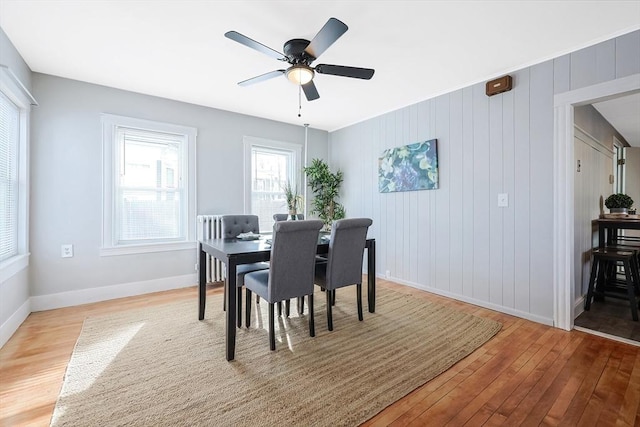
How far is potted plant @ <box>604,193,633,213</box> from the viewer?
3.63 meters

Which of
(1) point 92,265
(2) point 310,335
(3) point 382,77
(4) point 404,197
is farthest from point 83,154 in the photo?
(4) point 404,197

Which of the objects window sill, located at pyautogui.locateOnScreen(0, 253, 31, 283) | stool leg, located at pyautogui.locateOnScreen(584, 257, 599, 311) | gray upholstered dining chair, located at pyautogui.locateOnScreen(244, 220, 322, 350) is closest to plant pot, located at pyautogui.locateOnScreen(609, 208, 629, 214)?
stool leg, located at pyautogui.locateOnScreen(584, 257, 599, 311)

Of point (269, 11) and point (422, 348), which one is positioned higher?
point (269, 11)

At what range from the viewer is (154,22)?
2.19 meters

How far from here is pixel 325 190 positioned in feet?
16.5

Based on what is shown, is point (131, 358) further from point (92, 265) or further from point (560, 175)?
point (560, 175)

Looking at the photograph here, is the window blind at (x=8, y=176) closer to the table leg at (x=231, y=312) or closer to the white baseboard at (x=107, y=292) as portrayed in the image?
the white baseboard at (x=107, y=292)

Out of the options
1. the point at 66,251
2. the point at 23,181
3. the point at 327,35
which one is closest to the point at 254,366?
the point at 327,35

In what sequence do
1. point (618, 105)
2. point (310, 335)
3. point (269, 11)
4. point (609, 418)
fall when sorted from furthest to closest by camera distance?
point (618, 105) < point (310, 335) < point (269, 11) < point (609, 418)

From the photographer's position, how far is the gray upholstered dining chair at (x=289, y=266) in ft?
6.94

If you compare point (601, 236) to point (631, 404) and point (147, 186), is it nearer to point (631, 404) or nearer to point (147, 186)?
point (631, 404)

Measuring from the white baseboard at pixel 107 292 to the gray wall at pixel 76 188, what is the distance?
34 mm

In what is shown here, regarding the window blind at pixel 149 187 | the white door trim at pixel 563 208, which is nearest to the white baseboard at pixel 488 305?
the white door trim at pixel 563 208

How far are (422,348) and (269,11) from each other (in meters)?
2.70
